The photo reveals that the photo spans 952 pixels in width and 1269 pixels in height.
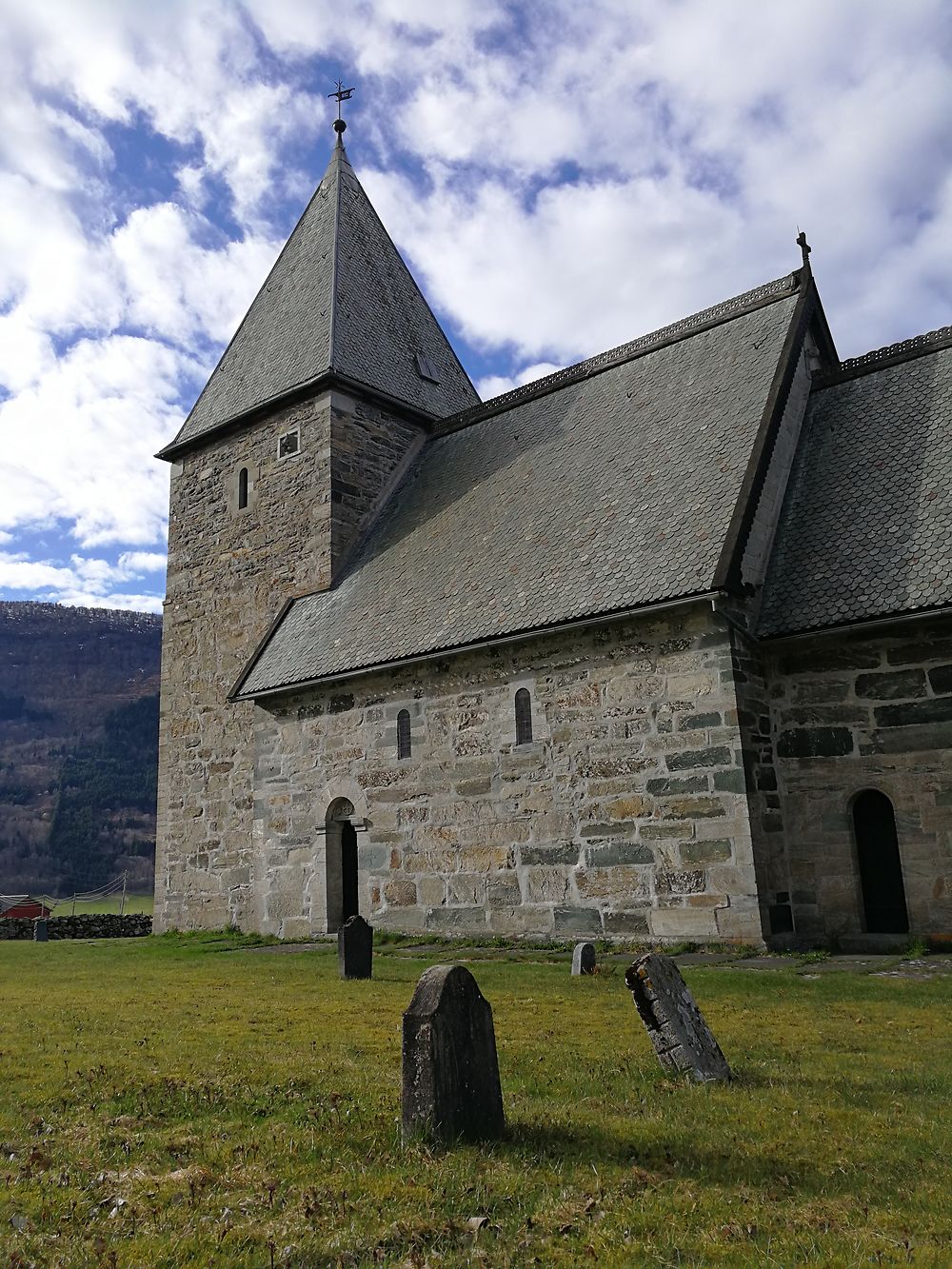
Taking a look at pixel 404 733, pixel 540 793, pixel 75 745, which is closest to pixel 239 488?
pixel 404 733

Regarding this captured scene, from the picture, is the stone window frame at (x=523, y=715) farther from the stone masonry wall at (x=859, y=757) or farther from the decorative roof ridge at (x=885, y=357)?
the decorative roof ridge at (x=885, y=357)

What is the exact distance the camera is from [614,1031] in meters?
6.84

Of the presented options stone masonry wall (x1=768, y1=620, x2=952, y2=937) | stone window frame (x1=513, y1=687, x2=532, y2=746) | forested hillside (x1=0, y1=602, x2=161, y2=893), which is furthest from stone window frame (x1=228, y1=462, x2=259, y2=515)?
forested hillside (x1=0, y1=602, x2=161, y2=893)

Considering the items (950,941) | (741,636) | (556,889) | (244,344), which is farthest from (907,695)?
(244,344)

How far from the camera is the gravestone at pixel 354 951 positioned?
10.5m

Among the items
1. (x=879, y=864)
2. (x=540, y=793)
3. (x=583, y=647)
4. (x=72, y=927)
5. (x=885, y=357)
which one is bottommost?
(x=72, y=927)

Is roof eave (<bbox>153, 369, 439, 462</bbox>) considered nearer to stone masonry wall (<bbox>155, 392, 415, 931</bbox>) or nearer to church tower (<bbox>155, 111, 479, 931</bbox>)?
church tower (<bbox>155, 111, 479, 931</bbox>)

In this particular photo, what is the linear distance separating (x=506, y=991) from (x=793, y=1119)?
4587 millimetres

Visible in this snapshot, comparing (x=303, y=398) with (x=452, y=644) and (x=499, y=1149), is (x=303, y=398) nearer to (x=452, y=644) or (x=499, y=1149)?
(x=452, y=644)

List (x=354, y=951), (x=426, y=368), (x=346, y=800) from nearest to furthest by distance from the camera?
(x=354, y=951) < (x=346, y=800) < (x=426, y=368)

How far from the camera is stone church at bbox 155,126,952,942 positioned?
11797 mm

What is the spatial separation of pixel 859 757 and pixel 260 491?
46.0ft

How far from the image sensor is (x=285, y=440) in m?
21.0

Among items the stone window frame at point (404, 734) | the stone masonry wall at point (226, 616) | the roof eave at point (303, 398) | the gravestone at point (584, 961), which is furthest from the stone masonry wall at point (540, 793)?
the roof eave at point (303, 398)
